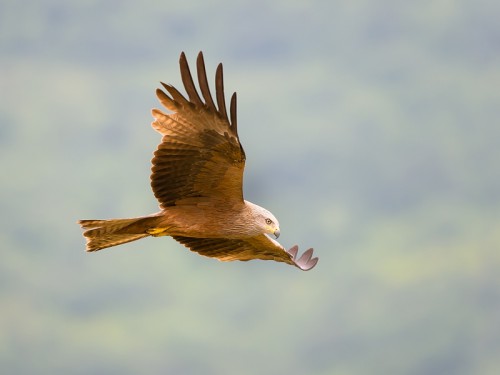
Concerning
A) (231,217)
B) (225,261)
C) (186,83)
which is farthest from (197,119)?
(225,261)

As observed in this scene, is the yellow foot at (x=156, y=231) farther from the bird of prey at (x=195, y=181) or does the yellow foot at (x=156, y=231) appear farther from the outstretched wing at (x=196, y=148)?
the outstretched wing at (x=196, y=148)

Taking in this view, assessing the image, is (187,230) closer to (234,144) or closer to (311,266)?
(234,144)

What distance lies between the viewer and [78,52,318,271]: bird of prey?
11.7m

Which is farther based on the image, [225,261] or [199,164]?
[225,261]

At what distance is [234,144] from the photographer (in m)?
11.7

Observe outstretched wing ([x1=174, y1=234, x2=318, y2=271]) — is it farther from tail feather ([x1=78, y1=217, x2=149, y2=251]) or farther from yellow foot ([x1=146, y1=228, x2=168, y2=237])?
tail feather ([x1=78, y1=217, x2=149, y2=251])

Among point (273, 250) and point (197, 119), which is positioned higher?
point (197, 119)

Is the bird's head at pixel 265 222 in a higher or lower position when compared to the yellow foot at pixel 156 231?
higher

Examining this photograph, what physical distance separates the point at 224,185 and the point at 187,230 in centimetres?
63

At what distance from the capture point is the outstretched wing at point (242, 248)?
1315 centimetres

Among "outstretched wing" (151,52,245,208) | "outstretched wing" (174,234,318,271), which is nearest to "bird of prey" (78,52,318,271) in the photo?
"outstretched wing" (151,52,245,208)

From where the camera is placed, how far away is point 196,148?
11.9 meters

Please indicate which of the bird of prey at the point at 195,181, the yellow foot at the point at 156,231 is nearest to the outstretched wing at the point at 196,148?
the bird of prey at the point at 195,181

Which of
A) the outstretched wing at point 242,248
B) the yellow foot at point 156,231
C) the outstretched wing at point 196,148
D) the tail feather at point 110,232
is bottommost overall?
the tail feather at point 110,232
